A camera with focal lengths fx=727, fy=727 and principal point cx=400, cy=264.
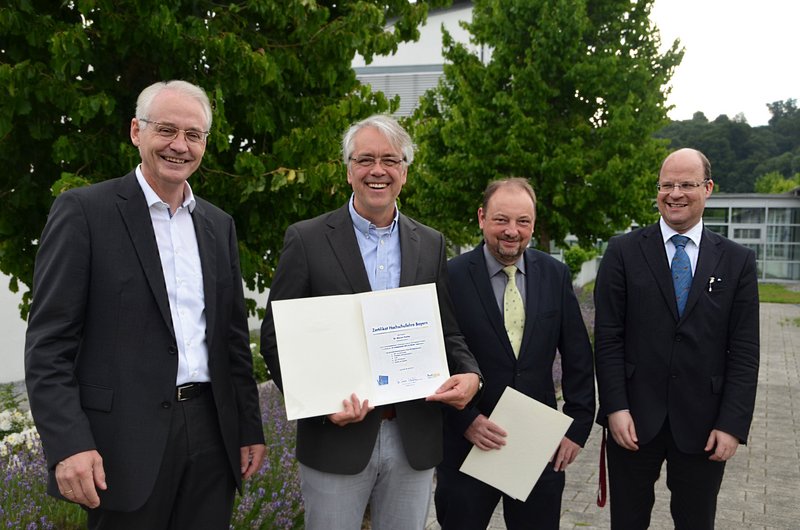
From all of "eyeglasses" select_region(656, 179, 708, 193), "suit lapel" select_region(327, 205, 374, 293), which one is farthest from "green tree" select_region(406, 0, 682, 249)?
"suit lapel" select_region(327, 205, 374, 293)

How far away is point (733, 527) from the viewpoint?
5582 mm

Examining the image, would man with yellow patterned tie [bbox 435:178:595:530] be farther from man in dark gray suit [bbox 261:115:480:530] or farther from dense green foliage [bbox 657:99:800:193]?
dense green foliage [bbox 657:99:800:193]

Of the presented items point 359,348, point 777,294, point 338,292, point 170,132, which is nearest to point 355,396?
point 359,348

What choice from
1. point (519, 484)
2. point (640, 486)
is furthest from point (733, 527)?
point (519, 484)

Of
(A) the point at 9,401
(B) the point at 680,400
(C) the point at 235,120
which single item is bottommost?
(A) the point at 9,401

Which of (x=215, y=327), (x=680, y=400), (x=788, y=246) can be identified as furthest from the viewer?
(x=788, y=246)

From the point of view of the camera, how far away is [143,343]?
263cm

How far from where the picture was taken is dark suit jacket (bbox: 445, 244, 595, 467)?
3.44 m

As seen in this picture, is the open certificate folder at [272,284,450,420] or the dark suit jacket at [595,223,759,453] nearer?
the open certificate folder at [272,284,450,420]

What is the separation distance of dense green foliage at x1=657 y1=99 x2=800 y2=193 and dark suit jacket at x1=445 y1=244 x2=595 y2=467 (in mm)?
75606

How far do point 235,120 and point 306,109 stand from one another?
544mm

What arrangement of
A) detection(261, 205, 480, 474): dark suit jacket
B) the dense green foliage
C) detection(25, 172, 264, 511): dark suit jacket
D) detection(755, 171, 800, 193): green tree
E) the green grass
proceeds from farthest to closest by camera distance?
the dense green foliage
detection(755, 171, 800, 193): green tree
the green grass
detection(261, 205, 480, 474): dark suit jacket
detection(25, 172, 264, 511): dark suit jacket

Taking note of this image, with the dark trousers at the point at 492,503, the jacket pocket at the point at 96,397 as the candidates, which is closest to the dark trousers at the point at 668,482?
the dark trousers at the point at 492,503

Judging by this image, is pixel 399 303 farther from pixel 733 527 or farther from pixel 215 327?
pixel 733 527
